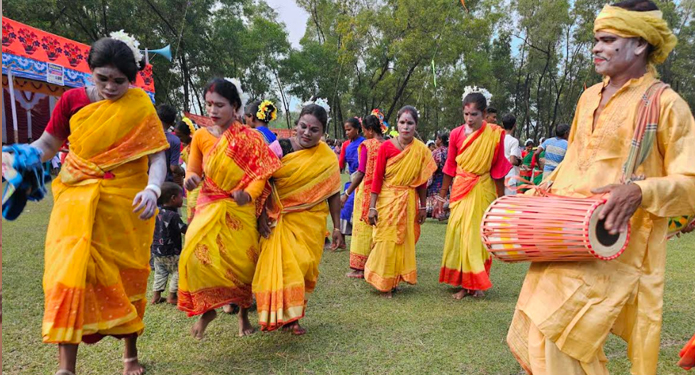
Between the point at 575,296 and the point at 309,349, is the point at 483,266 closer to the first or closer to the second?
the point at 309,349

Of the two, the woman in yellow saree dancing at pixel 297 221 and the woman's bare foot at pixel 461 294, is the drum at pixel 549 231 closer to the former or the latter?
the woman in yellow saree dancing at pixel 297 221

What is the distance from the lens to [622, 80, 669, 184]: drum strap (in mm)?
2098

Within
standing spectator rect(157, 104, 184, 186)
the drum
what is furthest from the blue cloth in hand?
standing spectator rect(157, 104, 184, 186)

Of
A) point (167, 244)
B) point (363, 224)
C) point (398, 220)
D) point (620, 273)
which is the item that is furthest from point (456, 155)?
point (620, 273)

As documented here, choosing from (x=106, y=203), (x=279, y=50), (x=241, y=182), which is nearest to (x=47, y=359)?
(x=106, y=203)

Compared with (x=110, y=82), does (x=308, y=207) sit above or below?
below

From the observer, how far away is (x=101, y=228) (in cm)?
292

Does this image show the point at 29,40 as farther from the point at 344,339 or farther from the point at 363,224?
the point at 344,339

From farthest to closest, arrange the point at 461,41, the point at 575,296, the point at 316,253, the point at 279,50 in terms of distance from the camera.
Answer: the point at 279,50
the point at 461,41
the point at 316,253
the point at 575,296

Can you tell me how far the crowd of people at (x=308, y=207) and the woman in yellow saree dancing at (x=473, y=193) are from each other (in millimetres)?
15

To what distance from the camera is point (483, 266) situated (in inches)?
200

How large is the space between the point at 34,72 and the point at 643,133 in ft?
50.6

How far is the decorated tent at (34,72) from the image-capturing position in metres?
12.5

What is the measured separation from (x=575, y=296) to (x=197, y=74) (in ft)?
88.6
